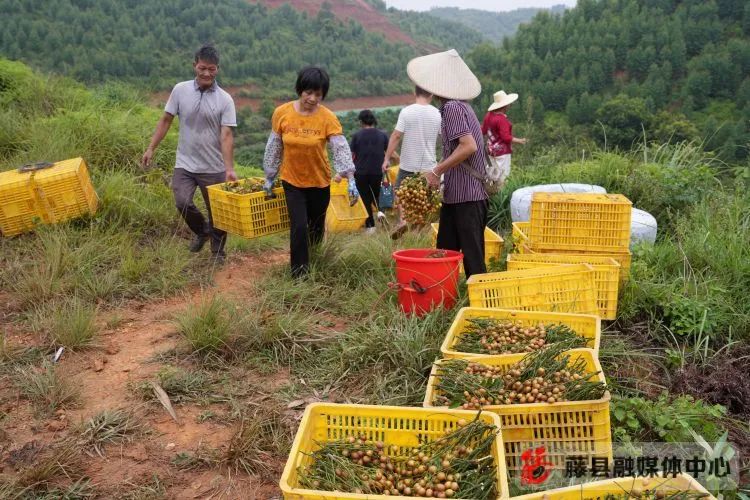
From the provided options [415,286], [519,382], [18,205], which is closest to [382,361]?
[415,286]

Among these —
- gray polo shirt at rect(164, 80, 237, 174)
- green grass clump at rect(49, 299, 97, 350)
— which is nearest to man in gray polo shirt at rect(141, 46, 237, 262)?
gray polo shirt at rect(164, 80, 237, 174)

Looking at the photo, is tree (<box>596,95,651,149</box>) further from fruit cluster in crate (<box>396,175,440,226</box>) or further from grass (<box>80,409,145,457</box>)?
grass (<box>80,409,145,457</box>)

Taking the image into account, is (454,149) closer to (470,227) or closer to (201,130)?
(470,227)

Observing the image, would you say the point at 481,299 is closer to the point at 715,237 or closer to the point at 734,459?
the point at 734,459

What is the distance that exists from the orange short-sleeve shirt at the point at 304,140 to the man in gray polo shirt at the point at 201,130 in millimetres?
674

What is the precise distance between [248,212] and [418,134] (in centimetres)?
233

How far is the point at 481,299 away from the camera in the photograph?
3.84 metres

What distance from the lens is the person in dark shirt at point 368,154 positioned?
24.5 feet

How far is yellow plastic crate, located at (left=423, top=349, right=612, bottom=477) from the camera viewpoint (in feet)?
8.44

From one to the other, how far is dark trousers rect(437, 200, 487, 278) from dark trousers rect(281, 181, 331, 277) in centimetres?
112

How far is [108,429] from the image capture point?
10.3 ft

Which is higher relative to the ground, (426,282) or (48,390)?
(426,282)

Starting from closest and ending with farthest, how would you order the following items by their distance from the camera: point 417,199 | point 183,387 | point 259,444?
point 259,444 → point 183,387 → point 417,199

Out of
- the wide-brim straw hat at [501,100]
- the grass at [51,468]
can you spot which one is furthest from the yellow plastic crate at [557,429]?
the wide-brim straw hat at [501,100]
